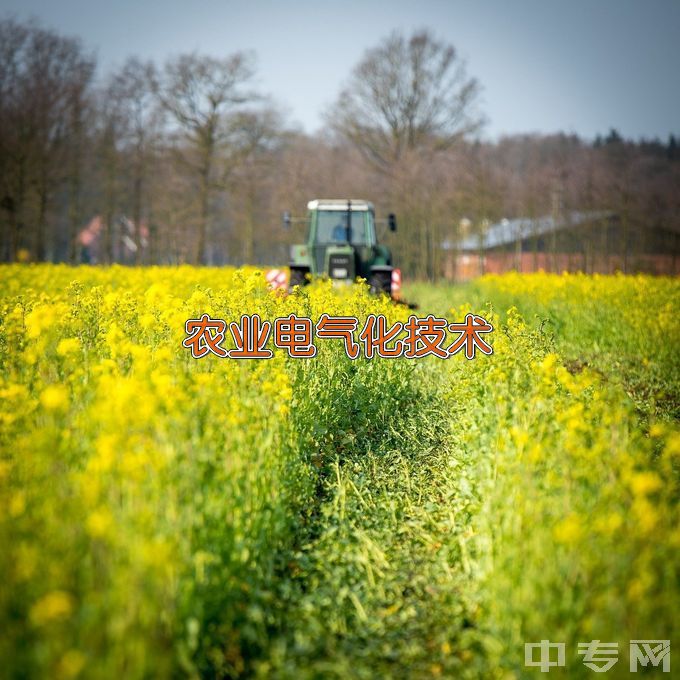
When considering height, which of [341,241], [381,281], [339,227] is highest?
[339,227]

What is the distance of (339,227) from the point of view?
14000 millimetres

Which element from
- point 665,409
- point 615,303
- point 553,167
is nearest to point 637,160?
point 553,167

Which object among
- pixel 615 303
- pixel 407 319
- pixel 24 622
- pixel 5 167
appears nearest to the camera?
pixel 24 622

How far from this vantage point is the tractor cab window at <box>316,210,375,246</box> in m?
13.9

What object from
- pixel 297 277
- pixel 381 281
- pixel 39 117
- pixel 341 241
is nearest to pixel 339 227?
pixel 341 241

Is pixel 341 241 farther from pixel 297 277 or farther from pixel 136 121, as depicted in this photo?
pixel 136 121

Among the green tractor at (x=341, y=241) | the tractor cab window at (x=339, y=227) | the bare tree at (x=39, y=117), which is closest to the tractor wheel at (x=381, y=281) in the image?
the green tractor at (x=341, y=241)

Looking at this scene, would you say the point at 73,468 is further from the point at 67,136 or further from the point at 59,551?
the point at 67,136

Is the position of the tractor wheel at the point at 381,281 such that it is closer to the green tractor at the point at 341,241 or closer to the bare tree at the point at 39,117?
the green tractor at the point at 341,241

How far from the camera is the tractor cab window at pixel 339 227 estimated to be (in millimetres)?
13906

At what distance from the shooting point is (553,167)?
105 ft

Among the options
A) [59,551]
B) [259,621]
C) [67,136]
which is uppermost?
[67,136]

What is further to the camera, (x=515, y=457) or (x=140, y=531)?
(x=515, y=457)

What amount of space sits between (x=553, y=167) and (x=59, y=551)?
3272 centimetres
